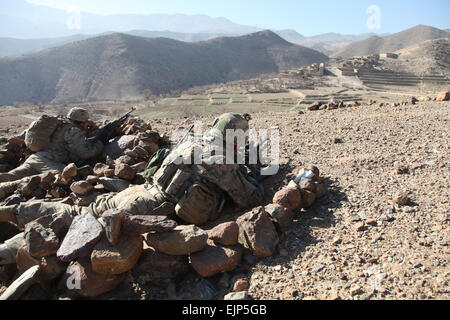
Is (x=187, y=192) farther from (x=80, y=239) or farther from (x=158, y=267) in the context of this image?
(x=80, y=239)

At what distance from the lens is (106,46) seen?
6881cm

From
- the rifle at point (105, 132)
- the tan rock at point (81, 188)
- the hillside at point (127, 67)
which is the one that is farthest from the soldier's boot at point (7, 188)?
the hillside at point (127, 67)

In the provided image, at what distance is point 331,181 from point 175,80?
5559cm

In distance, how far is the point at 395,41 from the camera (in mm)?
108812

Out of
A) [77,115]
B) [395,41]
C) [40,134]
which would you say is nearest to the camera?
[40,134]

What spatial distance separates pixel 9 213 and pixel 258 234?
3.36 m

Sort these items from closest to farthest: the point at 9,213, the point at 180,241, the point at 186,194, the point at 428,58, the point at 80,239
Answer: the point at 80,239
the point at 180,241
the point at 186,194
the point at 9,213
the point at 428,58

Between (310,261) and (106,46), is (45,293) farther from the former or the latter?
(106,46)

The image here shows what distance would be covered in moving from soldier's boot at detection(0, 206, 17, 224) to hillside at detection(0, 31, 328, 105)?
45360 millimetres

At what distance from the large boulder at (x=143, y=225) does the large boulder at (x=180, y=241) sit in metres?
0.10

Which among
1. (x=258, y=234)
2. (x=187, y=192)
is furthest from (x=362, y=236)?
(x=187, y=192)

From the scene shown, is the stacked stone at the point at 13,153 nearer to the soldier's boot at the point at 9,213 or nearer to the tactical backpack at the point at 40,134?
the tactical backpack at the point at 40,134

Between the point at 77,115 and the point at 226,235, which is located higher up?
the point at 77,115

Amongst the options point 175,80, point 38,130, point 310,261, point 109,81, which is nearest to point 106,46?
point 109,81
